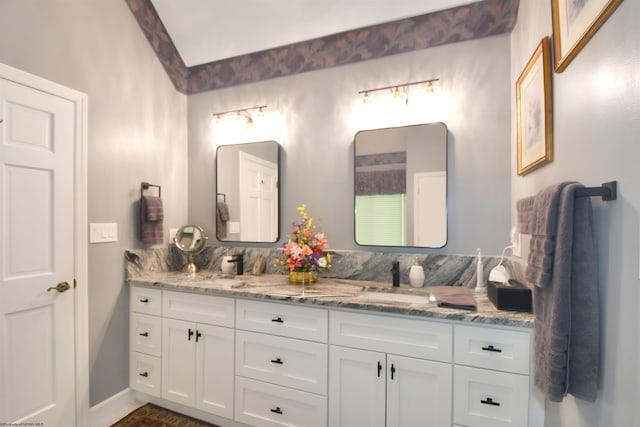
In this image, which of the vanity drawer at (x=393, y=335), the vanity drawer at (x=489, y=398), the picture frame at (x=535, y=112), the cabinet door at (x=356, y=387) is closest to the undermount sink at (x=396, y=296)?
the vanity drawer at (x=393, y=335)

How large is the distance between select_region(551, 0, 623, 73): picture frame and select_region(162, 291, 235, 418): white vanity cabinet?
2014 millimetres

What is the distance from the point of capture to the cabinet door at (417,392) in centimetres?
148

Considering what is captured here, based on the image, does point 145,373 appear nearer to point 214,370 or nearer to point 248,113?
point 214,370

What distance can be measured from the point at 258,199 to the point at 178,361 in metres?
1.27

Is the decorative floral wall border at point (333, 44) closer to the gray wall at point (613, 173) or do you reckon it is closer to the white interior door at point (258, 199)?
the white interior door at point (258, 199)

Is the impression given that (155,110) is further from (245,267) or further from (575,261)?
(575,261)

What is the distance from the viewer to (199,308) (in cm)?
201

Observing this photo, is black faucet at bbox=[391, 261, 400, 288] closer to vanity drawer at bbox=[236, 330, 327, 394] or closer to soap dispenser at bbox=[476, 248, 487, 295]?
soap dispenser at bbox=[476, 248, 487, 295]

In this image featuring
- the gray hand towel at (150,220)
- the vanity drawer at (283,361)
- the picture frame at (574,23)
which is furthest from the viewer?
the gray hand towel at (150,220)

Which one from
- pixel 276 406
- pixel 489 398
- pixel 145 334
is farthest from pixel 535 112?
pixel 145 334

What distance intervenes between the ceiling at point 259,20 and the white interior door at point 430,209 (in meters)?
1.11

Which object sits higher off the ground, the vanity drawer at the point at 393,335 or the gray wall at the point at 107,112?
the gray wall at the point at 107,112

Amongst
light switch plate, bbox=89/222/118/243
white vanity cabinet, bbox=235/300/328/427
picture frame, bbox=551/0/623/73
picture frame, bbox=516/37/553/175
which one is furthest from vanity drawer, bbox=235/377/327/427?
picture frame, bbox=551/0/623/73

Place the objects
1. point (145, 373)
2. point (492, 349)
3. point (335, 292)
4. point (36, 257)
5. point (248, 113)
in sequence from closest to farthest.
→ 1. point (492, 349)
2. point (36, 257)
3. point (335, 292)
4. point (145, 373)
5. point (248, 113)
